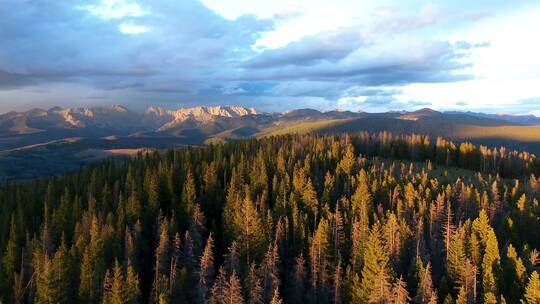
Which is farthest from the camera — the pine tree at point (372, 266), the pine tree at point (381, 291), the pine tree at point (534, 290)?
the pine tree at point (372, 266)

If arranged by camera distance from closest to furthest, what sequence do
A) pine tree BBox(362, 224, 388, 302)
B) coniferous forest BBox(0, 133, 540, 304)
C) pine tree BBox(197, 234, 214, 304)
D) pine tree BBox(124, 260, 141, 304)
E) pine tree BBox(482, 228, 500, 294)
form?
pine tree BBox(197, 234, 214, 304) < pine tree BBox(124, 260, 141, 304) < pine tree BBox(362, 224, 388, 302) < pine tree BBox(482, 228, 500, 294) < coniferous forest BBox(0, 133, 540, 304)

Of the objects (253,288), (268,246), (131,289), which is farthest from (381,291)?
(131,289)

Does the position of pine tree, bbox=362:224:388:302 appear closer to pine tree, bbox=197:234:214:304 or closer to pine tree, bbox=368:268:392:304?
pine tree, bbox=368:268:392:304

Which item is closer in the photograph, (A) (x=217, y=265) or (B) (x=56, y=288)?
(B) (x=56, y=288)

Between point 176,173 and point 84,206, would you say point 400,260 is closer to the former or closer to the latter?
point 176,173

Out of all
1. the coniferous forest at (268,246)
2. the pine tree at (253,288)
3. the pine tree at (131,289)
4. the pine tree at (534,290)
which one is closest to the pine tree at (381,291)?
the coniferous forest at (268,246)

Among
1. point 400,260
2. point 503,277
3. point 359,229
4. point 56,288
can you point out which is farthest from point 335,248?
point 56,288

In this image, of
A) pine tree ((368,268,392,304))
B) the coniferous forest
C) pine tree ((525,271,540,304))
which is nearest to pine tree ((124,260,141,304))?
the coniferous forest

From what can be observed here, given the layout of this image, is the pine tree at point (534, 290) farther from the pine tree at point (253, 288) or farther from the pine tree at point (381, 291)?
the pine tree at point (253, 288)

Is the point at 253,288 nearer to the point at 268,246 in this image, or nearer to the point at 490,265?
the point at 268,246
